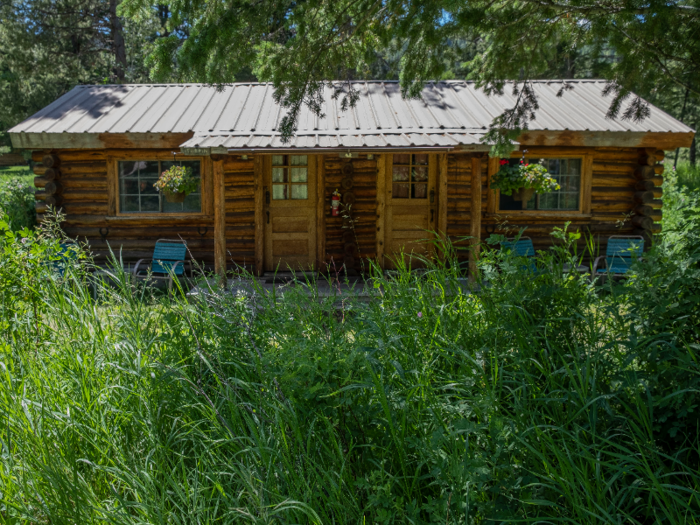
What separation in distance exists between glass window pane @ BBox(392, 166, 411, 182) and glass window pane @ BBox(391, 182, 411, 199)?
0.09 m

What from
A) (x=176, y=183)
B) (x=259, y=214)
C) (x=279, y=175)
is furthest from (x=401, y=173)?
(x=176, y=183)

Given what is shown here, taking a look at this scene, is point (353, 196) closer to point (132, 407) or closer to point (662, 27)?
point (662, 27)

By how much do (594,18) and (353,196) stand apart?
18.8 feet

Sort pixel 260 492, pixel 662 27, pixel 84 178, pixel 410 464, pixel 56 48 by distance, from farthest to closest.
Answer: pixel 56 48, pixel 84 178, pixel 662 27, pixel 410 464, pixel 260 492

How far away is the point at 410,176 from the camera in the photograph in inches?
384

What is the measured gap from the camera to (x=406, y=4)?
414 cm

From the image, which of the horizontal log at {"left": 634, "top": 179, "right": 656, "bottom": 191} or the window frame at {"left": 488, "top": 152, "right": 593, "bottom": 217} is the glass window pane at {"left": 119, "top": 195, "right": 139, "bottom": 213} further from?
the horizontal log at {"left": 634, "top": 179, "right": 656, "bottom": 191}

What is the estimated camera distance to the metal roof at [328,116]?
8.04 meters

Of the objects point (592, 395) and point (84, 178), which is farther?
point (84, 178)

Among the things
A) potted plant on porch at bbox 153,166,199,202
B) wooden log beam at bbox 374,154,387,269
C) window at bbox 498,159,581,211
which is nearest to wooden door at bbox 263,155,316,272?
wooden log beam at bbox 374,154,387,269

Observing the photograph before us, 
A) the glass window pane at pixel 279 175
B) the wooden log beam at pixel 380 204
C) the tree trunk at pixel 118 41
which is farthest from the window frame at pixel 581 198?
the tree trunk at pixel 118 41

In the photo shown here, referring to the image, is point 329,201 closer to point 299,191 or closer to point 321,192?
point 321,192

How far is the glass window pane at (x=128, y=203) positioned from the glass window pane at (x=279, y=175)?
7.99 ft

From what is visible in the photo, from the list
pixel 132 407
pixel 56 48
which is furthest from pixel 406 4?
pixel 56 48
